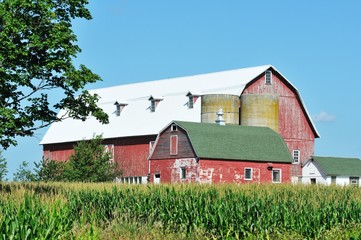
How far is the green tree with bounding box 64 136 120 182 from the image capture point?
5878cm

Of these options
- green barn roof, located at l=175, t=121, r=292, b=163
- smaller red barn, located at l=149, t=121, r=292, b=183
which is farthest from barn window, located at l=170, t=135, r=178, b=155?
Answer: green barn roof, located at l=175, t=121, r=292, b=163

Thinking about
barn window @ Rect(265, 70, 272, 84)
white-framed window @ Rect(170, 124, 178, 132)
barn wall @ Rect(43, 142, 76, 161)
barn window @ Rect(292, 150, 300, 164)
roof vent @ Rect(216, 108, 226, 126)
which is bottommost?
barn window @ Rect(292, 150, 300, 164)

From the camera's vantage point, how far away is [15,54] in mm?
30797

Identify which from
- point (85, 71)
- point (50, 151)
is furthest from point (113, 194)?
point (50, 151)

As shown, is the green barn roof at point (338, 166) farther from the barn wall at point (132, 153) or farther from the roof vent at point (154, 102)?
the roof vent at point (154, 102)

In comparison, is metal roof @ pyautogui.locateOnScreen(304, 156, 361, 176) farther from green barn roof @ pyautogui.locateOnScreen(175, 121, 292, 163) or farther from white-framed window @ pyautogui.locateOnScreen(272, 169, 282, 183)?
white-framed window @ pyautogui.locateOnScreen(272, 169, 282, 183)

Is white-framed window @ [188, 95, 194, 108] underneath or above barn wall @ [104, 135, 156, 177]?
above

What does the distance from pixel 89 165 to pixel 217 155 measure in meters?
11.1

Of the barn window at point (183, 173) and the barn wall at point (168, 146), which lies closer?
the barn wall at point (168, 146)

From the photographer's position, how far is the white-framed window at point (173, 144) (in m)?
55.5

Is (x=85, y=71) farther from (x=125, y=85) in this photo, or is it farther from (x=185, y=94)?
(x=125, y=85)

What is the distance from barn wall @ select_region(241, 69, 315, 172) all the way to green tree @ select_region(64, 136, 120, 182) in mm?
12109

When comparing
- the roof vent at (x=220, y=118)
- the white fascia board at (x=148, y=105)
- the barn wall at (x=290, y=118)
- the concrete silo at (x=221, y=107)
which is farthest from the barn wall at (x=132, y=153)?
the barn wall at (x=290, y=118)

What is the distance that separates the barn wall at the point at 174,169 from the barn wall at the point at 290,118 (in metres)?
10.0
